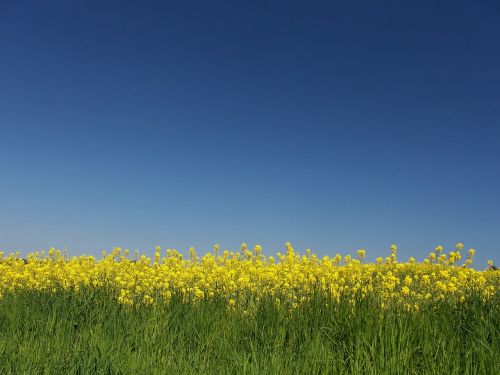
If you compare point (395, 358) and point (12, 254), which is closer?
point (395, 358)

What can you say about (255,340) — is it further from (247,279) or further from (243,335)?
(247,279)

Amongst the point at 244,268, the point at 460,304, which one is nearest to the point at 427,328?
the point at 460,304

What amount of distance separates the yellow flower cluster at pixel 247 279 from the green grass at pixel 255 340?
108 centimetres

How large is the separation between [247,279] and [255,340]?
4.27 m

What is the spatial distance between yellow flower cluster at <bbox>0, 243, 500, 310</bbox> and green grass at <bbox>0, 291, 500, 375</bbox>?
3.55 ft

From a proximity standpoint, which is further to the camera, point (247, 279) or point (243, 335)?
point (247, 279)

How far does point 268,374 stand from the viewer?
449 centimetres

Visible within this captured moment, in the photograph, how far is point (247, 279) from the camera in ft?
32.9

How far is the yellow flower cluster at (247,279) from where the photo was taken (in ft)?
28.6

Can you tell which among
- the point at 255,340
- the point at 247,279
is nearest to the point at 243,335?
the point at 255,340

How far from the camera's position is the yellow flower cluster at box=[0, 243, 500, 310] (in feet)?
28.6

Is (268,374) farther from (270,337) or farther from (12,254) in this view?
(12,254)

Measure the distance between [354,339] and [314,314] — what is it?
1.01 metres

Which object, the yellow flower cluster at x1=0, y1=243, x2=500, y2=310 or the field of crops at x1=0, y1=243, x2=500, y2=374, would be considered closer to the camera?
the field of crops at x1=0, y1=243, x2=500, y2=374
